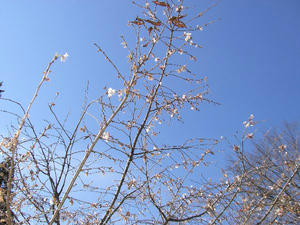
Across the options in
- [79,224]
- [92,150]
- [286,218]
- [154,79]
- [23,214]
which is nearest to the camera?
[92,150]

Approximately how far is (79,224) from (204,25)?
10.8 feet

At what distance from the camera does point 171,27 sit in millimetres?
3258

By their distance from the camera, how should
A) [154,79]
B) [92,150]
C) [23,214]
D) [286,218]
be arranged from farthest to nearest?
[286,218]
[154,79]
[23,214]
[92,150]

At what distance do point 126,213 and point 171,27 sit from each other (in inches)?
99.1

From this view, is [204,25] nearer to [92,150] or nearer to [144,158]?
[144,158]

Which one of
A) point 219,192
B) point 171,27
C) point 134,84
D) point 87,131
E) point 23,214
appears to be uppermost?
point 171,27

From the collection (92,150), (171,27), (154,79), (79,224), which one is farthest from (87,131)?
(171,27)

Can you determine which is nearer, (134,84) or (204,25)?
(134,84)

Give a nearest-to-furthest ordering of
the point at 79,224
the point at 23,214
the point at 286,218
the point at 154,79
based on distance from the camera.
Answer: the point at 23,214, the point at 154,79, the point at 79,224, the point at 286,218

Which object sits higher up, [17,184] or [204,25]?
[204,25]

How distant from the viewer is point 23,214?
2656 mm

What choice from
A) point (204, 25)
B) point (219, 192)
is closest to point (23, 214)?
point (219, 192)

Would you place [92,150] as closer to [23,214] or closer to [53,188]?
[53,188]

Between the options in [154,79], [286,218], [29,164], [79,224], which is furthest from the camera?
[286,218]
